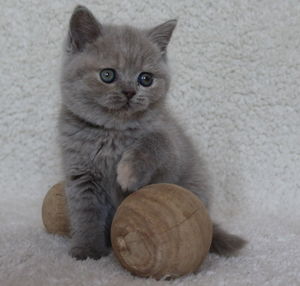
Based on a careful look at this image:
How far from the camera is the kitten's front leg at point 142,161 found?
1.18m

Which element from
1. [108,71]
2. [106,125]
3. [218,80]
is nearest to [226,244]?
→ [106,125]

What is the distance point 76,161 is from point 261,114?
87 cm

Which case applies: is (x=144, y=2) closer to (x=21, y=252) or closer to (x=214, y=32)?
(x=214, y=32)

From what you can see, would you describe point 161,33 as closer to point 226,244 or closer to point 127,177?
point 127,177

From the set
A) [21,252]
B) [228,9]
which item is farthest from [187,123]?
[21,252]

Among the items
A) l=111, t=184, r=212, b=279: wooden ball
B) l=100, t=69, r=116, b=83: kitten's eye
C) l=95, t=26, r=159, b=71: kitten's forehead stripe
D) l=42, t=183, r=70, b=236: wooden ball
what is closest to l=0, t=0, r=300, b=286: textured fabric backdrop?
l=42, t=183, r=70, b=236: wooden ball

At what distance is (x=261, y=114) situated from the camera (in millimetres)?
1910

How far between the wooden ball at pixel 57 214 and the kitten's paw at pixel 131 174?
1.04ft

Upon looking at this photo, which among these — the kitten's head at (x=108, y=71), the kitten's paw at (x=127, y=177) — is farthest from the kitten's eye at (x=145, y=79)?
the kitten's paw at (x=127, y=177)

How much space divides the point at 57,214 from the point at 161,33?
0.60 meters

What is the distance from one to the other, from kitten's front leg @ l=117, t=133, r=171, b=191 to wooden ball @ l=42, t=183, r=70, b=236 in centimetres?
31

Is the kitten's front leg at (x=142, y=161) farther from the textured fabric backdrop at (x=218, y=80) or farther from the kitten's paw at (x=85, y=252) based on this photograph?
the textured fabric backdrop at (x=218, y=80)

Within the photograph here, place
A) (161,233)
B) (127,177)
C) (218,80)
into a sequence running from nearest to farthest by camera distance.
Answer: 1. (161,233)
2. (127,177)
3. (218,80)

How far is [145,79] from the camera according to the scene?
132cm
